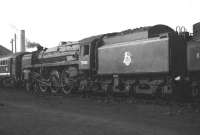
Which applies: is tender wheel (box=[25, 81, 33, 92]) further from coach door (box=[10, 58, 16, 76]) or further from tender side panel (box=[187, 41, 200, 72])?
tender side panel (box=[187, 41, 200, 72])

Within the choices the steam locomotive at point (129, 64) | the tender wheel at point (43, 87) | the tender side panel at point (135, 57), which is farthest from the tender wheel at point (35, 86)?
the tender side panel at point (135, 57)

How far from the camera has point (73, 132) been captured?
7008 mm

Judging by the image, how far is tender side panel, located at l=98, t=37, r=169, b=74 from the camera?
12383 mm

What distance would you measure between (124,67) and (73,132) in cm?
749

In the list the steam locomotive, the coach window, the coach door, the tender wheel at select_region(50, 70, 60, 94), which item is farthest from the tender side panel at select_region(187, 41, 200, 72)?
the coach door

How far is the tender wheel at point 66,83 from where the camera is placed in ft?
57.7

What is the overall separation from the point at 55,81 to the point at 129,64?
6.44 meters

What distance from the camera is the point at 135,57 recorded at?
1353cm

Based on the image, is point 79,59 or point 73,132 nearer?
point 73,132

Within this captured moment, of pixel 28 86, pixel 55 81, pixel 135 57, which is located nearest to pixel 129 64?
pixel 135 57

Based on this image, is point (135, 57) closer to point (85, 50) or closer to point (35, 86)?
point (85, 50)

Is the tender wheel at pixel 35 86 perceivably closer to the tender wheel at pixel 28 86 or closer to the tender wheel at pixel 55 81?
the tender wheel at pixel 28 86

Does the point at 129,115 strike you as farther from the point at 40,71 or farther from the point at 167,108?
the point at 40,71

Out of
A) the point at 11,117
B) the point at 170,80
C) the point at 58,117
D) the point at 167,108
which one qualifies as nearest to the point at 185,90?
the point at 170,80
